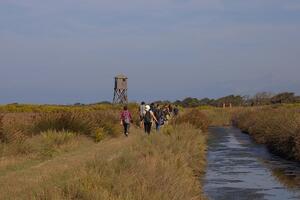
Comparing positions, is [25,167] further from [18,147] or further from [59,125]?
[59,125]

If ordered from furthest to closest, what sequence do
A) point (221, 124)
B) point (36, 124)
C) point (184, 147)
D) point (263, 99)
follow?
point (263, 99), point (221, 124), point (36, 124), point (184, 147)

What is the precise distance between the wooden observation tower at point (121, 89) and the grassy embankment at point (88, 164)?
37.9 metres

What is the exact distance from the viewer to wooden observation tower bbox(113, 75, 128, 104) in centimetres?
7356

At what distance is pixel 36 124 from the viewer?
28.0 metres

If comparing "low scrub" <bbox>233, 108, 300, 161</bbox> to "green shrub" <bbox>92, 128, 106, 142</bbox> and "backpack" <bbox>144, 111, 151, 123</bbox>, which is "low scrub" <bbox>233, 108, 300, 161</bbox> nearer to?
"backpack" <bbox>144, 111, 151, 123</bbox>

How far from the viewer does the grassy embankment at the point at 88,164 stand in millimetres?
10758

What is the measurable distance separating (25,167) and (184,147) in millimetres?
8782

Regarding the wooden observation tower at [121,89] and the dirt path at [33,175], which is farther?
the wooden observation tower at [121,89]

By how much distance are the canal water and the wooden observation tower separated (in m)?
37.3

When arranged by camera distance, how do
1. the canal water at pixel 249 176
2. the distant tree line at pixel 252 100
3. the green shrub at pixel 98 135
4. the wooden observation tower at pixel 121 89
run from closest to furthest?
1. the canal water at pixel 249 176
2. the green shrub at pixel 98 135
3. the wooden observation tower at pixel 121 89
4. the distant tree line at pixel 252 100

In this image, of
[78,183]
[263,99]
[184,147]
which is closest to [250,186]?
[184,147]

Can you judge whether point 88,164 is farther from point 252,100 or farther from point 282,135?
point 252,100

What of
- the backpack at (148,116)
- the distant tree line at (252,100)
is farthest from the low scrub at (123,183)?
the distant tree line at (252,100)

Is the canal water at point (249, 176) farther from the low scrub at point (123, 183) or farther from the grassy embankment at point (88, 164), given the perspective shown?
the low scrub at point (123, 183)
